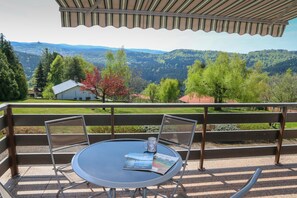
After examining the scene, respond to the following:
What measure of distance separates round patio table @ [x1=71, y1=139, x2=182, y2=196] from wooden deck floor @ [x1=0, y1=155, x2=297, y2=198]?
870 millimetres

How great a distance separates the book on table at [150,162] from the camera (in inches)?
67.8

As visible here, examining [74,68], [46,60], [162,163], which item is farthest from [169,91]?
[162,163]

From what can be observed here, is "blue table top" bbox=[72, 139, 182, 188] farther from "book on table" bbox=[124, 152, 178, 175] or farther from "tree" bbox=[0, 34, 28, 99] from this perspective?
"tree" bbox=[0, 34, 28, 99]

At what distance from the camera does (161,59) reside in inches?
2443

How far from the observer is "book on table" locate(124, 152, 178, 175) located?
1.72 metres

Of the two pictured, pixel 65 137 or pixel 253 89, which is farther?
pixel 253 89

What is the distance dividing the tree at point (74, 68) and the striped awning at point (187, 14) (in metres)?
45.4

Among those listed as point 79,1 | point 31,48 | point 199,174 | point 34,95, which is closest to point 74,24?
point 79,1

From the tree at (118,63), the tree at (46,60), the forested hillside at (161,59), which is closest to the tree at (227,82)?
the forested hillside at (161,59)

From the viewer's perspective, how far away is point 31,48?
70.7 m

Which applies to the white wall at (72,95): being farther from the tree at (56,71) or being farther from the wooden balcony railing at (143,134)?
the wooden balcony railing at (143,134)

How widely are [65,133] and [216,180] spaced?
6.85 ft

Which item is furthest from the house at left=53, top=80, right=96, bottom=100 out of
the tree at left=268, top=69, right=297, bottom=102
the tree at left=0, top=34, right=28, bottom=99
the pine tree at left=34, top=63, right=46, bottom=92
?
the tree at left=268, top=69, right=297, bottom=102

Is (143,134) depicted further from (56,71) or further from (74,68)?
(56,71)
